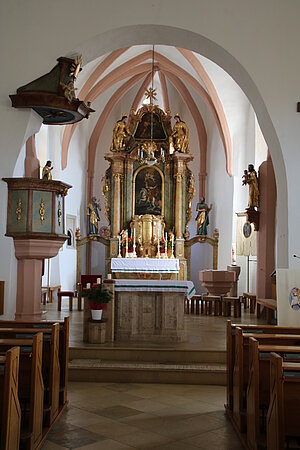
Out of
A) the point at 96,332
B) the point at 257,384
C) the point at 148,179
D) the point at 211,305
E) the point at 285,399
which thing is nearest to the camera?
the point at 285,399

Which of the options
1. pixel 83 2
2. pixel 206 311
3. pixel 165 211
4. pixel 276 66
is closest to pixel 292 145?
pixel 276 66

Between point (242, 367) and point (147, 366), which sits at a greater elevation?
point (242, 367)

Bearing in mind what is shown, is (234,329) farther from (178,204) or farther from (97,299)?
(178,204)

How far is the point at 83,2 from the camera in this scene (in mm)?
8609

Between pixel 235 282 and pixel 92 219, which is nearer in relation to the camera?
pixel 235 282

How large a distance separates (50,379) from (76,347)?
2508 millimetres

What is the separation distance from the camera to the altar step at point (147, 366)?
6.84 meters

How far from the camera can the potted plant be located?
7902 mm

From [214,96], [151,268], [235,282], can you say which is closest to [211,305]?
[235,282]

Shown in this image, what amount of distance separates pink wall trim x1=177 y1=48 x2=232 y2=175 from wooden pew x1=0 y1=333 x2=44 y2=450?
1356cm

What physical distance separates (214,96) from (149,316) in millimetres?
10433

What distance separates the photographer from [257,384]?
13.7ft

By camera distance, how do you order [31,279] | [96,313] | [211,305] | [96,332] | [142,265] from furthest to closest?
[142,265]
[211,305]
[31,279]
[96,313]
[96,332]

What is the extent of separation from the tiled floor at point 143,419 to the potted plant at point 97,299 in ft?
4.78
